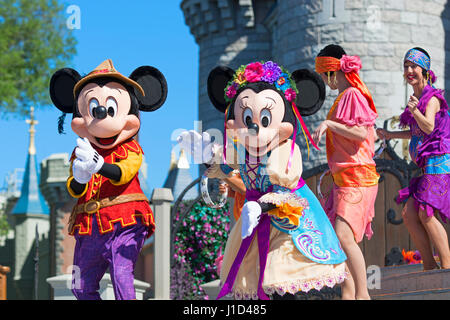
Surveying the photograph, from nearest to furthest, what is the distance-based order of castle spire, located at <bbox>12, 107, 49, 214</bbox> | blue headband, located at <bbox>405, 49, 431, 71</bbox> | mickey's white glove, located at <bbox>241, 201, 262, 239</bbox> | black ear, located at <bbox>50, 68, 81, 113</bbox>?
1. mickey's white glove, located at <bbox>241, 201, 262, 239</bbox>
2. black ear, located at <bbox>50, 68, 81, 113</bbox>
3. blue headband, located at <bbox>405, 49, 431, 71</bbox>
4. castle spire, located at <bbox>12, 107, 49, 214</bbox>

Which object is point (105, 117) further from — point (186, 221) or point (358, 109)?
point (186, 221)

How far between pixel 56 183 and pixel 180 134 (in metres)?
15.3

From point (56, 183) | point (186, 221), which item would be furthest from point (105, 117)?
point (56, 183)

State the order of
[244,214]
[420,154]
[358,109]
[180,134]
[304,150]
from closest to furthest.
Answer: [244,214] < [180,134] < [358,109] < [420,154] < [304,150]

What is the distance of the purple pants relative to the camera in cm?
550

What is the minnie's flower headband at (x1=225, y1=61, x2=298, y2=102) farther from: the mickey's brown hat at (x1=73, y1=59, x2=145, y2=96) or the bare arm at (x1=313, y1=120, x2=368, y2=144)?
the mickey's brown hat at (x1=73, y1=59, x2=145, y2=96)

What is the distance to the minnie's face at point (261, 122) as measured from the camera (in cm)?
543

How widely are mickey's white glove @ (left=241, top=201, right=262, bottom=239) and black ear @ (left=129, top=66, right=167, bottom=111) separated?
49.5 inches

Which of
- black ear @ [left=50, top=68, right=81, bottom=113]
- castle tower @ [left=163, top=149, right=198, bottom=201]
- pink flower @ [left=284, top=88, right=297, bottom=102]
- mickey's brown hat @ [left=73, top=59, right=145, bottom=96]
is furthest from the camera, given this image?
castle tower @ [left=163, top=149, right=198, bottom=201]

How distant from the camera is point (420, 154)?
6.54 metres

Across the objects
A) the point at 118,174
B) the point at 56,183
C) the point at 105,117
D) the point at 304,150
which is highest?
the point at 56,183

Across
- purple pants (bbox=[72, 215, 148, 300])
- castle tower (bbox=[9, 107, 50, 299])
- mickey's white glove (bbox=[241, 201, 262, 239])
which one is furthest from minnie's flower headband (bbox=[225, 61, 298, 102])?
castle tower (bbox=[9, 107, 50, 299])

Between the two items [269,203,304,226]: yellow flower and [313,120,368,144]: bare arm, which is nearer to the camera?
[269,203,304,226]: yellow flower

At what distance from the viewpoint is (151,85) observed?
606 centimetres
